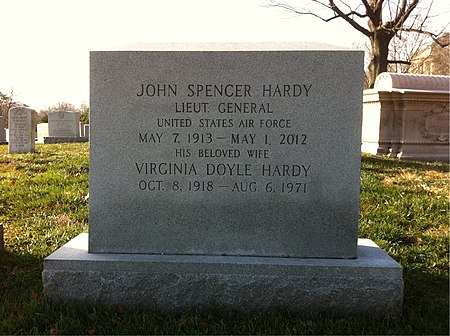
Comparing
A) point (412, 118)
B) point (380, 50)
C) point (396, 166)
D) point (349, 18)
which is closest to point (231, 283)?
point (396, 166)

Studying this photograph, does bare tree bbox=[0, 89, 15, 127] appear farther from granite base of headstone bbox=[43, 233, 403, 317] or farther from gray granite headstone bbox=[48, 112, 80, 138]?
granite base of headstone bbox=[43, 233, 403, 317]

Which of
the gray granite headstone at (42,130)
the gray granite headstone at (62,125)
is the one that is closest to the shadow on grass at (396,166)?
the gray granite headstone at (62,125)

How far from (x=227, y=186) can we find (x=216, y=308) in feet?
2.72

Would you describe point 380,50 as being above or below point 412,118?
above

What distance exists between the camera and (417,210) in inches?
218

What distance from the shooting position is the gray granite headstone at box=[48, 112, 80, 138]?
72.4 feet

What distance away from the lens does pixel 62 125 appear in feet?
72.6

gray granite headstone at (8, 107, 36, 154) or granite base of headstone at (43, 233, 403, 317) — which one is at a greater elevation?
gray granite headstone at (8, 107, 36, 154)

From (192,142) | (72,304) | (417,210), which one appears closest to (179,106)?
(192,142)

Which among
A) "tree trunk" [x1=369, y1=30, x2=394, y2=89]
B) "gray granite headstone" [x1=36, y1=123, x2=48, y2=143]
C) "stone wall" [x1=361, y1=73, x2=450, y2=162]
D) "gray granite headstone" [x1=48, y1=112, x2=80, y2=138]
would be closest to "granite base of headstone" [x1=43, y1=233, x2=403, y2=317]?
"stone wall" [x1=361, y1=73, x2=450, y2=162]

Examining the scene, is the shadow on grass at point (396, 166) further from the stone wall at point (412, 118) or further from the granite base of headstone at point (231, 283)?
the granite base of headstone at point (231, 283)

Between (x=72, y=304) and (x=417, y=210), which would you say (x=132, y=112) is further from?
(x=417, y=210)

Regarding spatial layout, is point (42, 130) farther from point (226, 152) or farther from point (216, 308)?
point (216, 308)

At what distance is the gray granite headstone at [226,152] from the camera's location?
3.37 meters
